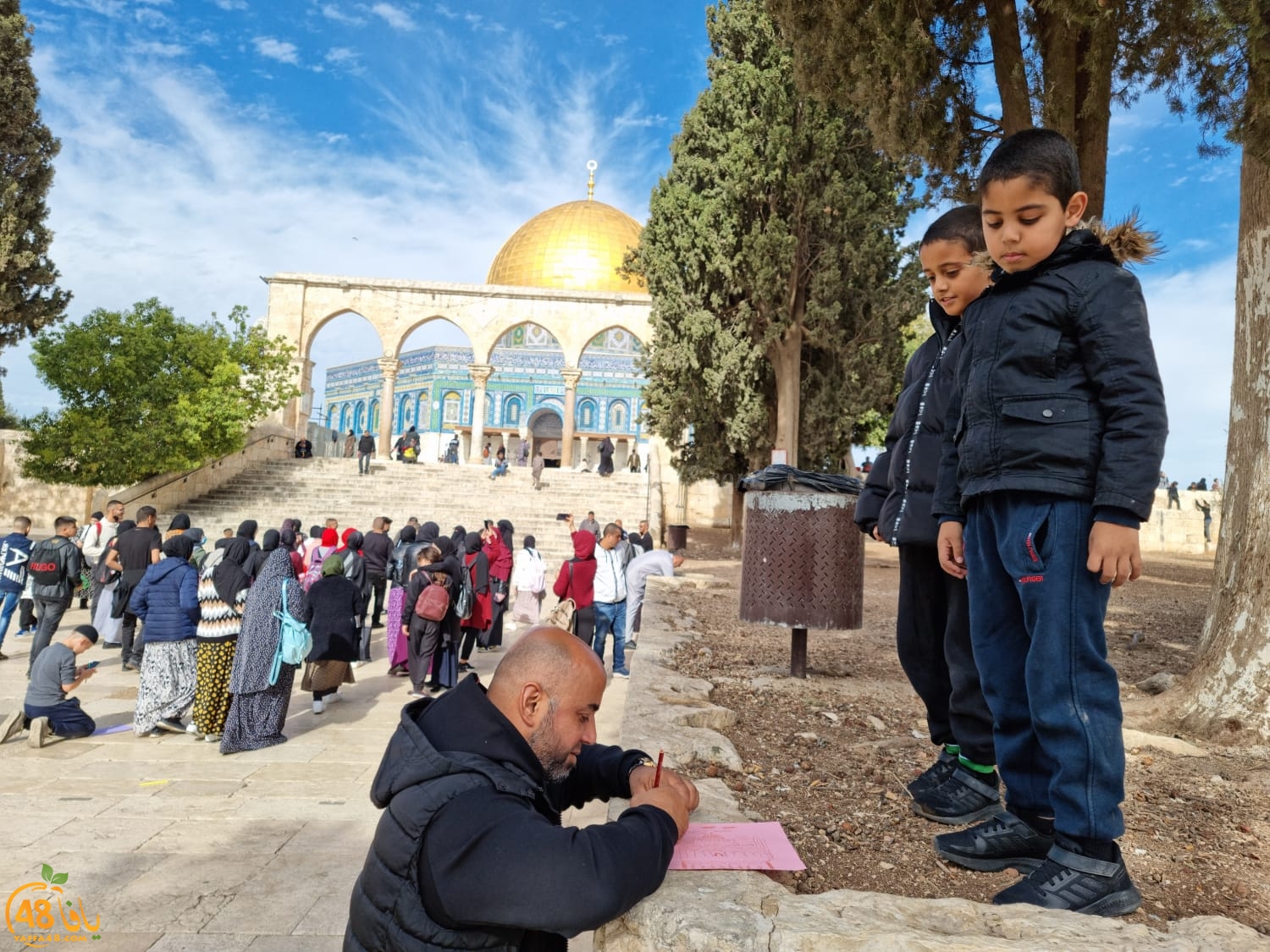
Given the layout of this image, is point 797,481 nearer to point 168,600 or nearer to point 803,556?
point 803,556

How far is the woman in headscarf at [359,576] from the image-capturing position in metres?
8.05

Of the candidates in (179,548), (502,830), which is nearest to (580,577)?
(179,548)

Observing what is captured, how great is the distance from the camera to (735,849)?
1.76 metres

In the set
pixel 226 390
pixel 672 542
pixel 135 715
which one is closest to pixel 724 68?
pixel 672 542

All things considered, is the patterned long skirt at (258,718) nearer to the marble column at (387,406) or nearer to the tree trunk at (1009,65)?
the tree trunk at (1009,65)

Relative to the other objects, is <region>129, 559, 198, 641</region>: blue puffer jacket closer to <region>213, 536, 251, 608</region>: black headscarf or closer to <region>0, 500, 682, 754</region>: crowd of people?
<region>0, 500, 682, 754</region>: crowd of people

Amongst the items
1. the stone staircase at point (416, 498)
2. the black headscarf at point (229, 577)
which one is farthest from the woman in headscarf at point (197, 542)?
the stone staircase at point (416, 498)

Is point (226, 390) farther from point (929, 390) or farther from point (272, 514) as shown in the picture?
point (929, 390)

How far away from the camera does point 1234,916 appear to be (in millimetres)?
1723

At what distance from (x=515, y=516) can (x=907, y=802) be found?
1795cm

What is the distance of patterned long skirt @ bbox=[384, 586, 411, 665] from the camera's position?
8445mm

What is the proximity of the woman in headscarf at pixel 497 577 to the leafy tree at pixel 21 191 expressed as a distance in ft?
47.6

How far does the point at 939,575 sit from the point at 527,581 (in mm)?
7391

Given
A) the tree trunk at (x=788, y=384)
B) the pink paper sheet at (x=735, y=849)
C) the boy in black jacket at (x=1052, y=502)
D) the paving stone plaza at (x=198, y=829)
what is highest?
the tree trunk at (x=788, y=384)
